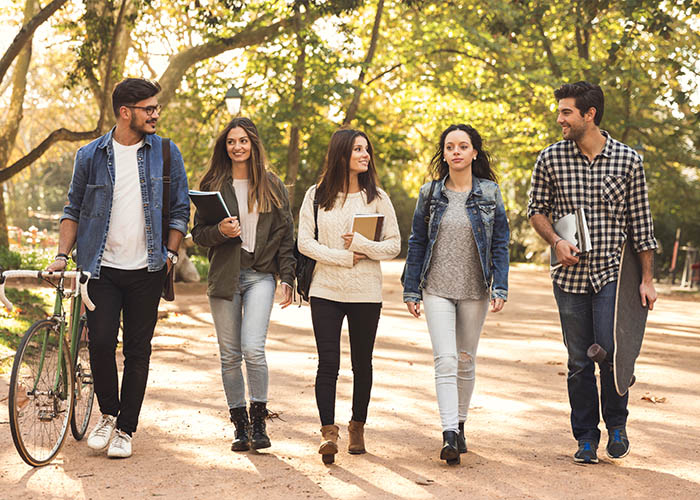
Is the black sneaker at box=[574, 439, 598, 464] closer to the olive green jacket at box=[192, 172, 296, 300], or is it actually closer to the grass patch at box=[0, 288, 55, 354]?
the olive green jacket at box=[192, 172, 296, 300]

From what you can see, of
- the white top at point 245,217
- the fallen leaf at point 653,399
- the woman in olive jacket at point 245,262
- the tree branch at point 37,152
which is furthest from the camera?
the tree branch at point 37,152

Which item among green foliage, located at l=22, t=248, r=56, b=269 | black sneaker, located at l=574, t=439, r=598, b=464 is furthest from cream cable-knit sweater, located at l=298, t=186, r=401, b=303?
green foliage, located at l=22, t=248, r=56, b=269

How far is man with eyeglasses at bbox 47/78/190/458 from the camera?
5375 mm

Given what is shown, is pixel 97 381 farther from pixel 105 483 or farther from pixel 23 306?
pixel 23 306

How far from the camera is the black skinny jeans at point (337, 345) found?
5449 mm

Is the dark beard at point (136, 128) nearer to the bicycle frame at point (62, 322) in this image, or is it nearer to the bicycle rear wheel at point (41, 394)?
the bicycle frame at point (62, 322)

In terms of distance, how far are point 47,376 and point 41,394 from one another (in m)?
0.10

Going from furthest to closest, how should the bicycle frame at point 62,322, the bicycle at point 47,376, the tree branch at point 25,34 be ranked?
the tree branch at point 25,34, the bicycle frame at point 62,322, the bicycle at point 47,376

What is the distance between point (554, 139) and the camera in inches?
890

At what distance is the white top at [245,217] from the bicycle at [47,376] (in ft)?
3.17

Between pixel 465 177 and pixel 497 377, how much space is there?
3847mm

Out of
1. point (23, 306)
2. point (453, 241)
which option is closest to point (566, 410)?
point (453, 241)

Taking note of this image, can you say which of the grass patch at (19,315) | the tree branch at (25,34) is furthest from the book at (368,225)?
the tree branch at (25,34)

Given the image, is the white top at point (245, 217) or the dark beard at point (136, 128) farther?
the white top at point (245, 217)
